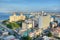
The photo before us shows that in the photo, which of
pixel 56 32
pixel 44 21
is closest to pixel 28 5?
pixel 44 21

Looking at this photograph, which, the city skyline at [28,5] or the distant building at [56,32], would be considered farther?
the city skyline at [28,5]

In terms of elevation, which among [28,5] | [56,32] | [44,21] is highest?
[28,5]

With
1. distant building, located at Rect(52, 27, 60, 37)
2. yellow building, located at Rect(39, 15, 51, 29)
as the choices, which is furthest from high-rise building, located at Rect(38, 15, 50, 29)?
distant building, located at Rect(52, 27, 60, 37)

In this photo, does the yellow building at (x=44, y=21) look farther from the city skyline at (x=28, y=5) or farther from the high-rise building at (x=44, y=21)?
the city skyline at (x=28, y=5)

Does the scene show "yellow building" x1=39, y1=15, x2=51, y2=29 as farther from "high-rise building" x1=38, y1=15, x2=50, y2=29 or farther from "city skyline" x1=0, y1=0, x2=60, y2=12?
"city skyline" x1=0, y1=0, x2=60, y2=12

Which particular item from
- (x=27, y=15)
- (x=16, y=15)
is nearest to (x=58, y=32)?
(x=27, y=15)

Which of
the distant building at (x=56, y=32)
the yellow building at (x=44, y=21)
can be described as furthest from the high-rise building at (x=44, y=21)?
the distant building at (x=56, y=32)

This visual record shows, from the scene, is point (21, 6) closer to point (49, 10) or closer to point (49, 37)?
point (49, 10)

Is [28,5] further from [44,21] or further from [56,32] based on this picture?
[56,32]
